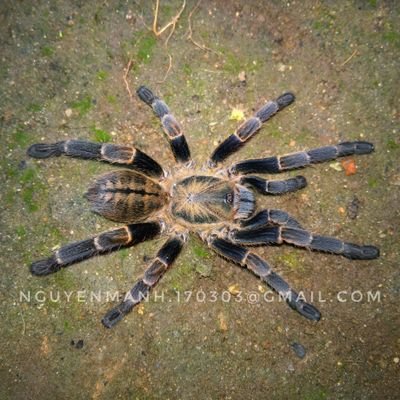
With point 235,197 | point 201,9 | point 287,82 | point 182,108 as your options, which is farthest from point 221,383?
point 201,9

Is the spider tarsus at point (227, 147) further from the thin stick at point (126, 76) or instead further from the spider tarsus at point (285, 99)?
the thin stick at point (126, 76)

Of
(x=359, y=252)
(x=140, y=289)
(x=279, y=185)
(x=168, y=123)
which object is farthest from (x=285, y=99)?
(x=140, y=289)

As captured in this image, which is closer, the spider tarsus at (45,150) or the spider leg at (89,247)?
the spider leg at (89,247)

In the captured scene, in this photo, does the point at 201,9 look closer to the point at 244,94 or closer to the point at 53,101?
the point at 244,94

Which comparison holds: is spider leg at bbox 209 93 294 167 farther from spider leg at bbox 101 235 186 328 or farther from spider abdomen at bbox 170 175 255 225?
spider leg at bbox 101 235 186 328

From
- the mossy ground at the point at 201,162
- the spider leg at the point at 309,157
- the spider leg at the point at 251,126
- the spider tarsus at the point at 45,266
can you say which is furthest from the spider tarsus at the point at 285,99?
the spider tarsus at the point at 45,266

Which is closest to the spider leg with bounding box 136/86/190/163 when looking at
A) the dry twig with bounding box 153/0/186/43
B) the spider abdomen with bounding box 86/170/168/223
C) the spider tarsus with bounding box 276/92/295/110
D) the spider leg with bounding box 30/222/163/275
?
the spider abdomen with bounding box 86/170/168/223
